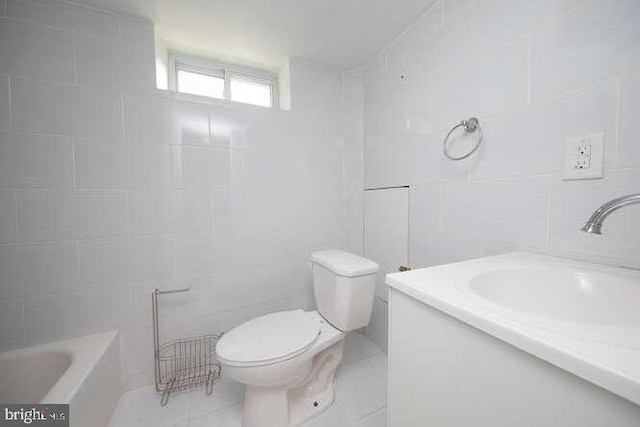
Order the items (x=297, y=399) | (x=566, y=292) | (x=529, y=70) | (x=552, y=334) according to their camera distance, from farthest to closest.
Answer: (x=297, y=399), (x=529, y=70), (x=566, y=292), (x=552, y=334)

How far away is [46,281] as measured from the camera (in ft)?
3.64

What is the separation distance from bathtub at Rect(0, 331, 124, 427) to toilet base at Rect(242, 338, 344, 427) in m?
0.60

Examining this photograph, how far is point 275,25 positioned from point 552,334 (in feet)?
5.29

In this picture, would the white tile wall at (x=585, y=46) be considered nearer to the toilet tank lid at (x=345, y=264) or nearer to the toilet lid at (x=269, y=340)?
the toilet tank lid at (x=345, y=264)

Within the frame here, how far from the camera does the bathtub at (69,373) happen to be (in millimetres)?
935

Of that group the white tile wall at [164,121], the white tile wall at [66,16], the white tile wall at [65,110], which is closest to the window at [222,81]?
the white tile wall at [164,121]

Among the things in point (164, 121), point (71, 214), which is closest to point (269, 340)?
point (71, 214)

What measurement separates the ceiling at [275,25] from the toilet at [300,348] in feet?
4.15

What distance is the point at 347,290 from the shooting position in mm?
1177

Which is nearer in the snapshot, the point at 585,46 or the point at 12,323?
the point at 585,46

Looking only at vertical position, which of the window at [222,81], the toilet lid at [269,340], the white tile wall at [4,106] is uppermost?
the window at [222,81]

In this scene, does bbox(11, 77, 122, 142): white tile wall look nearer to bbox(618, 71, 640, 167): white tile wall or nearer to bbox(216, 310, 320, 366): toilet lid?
bbox(216, 310, 320, 366): toilet lid

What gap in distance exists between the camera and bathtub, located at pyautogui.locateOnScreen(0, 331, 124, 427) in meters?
0.94

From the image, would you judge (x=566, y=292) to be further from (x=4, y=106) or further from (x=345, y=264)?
(x=4, y=106)
